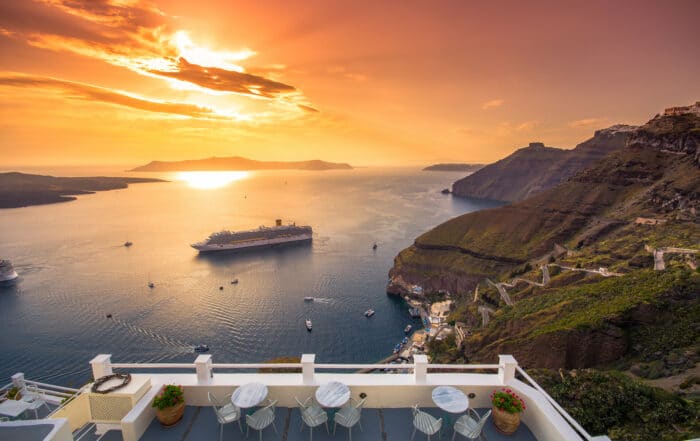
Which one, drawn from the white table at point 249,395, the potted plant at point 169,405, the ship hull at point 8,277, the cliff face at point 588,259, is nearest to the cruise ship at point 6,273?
the ship hull at point 8,277

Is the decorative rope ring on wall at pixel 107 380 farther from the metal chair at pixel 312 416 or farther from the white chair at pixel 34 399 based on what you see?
the metal chair at pixel 312 416

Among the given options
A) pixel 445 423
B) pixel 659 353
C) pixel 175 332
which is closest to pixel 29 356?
pixel 175 332

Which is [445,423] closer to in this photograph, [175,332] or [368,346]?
[368,346]

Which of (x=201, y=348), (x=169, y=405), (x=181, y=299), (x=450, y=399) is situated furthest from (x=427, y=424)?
(x=181, y=299)

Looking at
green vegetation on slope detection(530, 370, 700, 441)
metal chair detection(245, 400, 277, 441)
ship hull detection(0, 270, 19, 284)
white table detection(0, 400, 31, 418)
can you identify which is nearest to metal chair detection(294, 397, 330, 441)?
metal chair detection(245, 400, 277, 441)

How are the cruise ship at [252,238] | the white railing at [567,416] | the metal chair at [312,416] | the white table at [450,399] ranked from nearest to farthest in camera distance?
1. the white railing at [567,416]
2. the metal chair at [312,416]
3. the white table at [450,399]
4. the cruise ship at [252,238]
